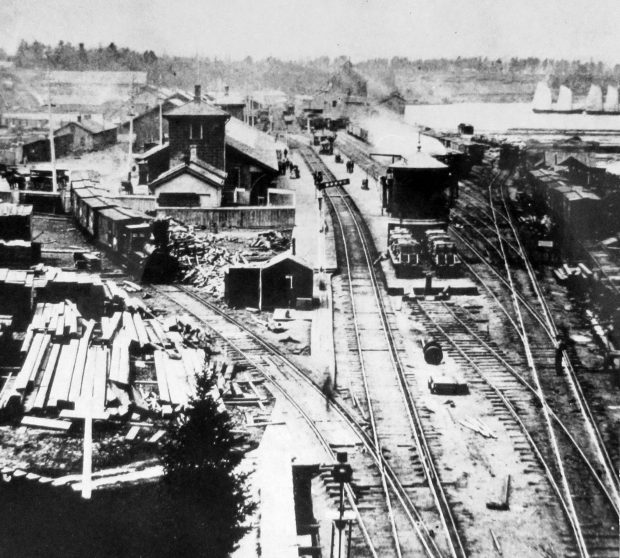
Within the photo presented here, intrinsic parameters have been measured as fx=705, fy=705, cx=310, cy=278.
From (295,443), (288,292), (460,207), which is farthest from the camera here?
(460,207)

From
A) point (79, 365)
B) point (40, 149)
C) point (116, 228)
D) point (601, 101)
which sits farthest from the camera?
point (601, 101)

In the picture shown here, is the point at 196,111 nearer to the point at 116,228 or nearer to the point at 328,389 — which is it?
the point at 116,228

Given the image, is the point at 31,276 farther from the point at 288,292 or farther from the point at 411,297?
the point at 411,297

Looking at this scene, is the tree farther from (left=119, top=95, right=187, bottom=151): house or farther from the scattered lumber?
(left=119, top=95, right=187, bottom=151): house

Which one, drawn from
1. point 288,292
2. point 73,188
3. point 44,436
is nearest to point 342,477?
point 44,436

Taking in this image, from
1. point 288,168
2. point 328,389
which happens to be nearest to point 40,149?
point 288,168
